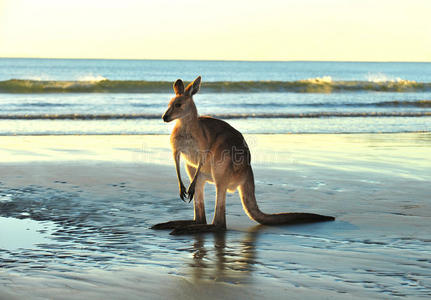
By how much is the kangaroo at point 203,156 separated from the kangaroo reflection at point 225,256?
0.23 m

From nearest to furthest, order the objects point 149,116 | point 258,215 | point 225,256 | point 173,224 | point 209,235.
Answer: point 225,256, point 209,235, point 173,224, point 258,215, point 149,116

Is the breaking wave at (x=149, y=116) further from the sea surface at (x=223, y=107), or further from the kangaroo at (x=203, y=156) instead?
the kangaroo at (x=203, y=156)

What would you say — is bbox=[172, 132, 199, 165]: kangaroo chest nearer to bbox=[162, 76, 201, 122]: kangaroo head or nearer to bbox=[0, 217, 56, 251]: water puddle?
bbox=[162, 76, 201, 122]: kangaroo head

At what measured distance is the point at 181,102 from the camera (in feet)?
17.3

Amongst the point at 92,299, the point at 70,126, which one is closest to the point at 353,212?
the point at 92,299

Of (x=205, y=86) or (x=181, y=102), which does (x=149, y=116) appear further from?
(x=205, y=86)

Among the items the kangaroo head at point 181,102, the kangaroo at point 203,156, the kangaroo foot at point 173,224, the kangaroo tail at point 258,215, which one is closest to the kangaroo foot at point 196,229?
the kangaroo at point 203,156

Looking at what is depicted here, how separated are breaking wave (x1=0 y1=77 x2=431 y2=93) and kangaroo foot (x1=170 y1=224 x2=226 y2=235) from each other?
29.8 meters

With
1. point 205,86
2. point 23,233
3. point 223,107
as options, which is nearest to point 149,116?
point 223,107

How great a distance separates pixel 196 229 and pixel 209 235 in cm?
13

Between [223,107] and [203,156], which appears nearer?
[203,156]

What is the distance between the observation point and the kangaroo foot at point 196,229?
17.6 feet

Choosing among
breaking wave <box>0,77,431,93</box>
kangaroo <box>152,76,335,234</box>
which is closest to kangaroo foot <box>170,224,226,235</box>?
kangaroo <box>152,76,335,234</box>

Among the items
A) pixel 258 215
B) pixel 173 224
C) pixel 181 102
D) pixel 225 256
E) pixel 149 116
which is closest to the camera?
pixel 225 256
